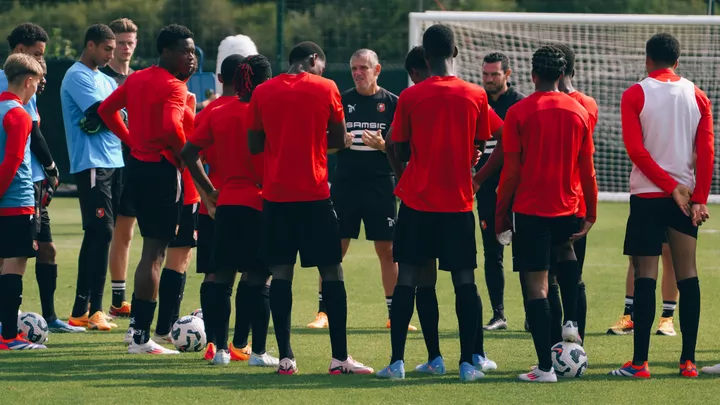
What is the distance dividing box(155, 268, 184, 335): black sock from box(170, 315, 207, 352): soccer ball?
180mm

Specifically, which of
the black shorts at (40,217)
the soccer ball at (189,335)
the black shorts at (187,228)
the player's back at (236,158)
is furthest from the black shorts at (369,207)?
the black shorts at (40,217)

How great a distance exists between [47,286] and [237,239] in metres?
2.32

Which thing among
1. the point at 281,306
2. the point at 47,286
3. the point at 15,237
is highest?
the point at 15,237

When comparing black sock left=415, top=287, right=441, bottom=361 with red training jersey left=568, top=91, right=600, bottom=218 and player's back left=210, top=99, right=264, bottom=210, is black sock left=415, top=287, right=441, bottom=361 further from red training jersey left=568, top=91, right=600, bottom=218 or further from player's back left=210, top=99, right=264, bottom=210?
player's back left=210, top=99, right=264, bottom=210

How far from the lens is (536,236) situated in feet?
22.4

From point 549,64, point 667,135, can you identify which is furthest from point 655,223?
point 549,64

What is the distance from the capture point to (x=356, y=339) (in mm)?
8500

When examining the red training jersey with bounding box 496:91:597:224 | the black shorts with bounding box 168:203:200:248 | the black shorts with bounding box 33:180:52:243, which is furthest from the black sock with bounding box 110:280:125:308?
the red training jersey with bounding box 496:91:597:224

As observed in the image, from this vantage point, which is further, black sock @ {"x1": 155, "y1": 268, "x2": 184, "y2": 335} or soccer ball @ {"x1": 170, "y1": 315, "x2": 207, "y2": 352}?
black sock @ {"x1": 155, "y1": 268, "x2": 184, "y2": 335}

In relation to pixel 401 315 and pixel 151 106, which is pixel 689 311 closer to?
pixel 401 315

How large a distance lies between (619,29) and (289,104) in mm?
15086

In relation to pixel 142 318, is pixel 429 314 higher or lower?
higher

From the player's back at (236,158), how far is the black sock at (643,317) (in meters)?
2.41

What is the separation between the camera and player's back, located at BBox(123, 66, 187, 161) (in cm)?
758
